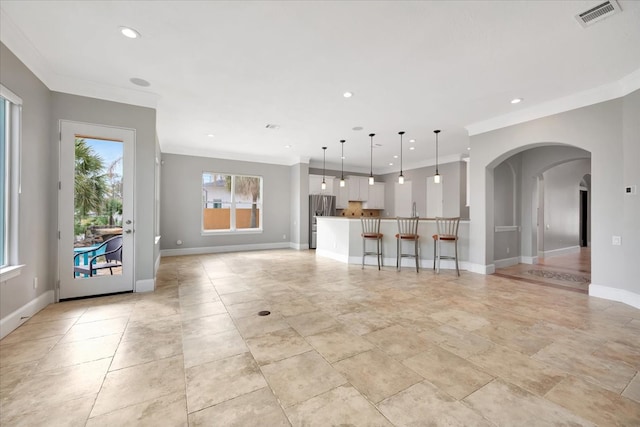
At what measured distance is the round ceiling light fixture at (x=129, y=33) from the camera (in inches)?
103

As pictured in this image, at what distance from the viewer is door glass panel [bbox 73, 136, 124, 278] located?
12.1 ft

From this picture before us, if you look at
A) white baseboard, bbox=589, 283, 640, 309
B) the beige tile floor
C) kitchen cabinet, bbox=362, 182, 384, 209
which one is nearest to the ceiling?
white baseboard, bbox=589, 283, 640, 309

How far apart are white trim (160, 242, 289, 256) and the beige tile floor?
11.9ft

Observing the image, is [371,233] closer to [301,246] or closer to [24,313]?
[301,246]

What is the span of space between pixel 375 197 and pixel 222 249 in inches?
232

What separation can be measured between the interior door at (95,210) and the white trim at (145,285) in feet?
0.31

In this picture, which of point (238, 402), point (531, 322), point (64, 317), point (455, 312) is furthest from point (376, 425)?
point (64, 317)

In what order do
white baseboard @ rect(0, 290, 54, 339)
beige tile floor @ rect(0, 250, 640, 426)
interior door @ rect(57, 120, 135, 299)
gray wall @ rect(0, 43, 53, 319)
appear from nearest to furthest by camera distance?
1. beige tile floor @ rect(0, 250, 640, 426)
2. white baseboard @ rect(0, 290, 54, 339)
3. gray wall @ rect(0, 43, 53, 319)
4. interior door @ rect(57, 120, 135, 299)

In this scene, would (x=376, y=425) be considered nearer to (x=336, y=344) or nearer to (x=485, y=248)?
(x=336, y=344)

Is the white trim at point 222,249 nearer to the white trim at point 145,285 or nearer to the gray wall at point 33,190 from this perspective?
the white trim at point 145,285

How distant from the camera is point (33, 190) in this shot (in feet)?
10.3

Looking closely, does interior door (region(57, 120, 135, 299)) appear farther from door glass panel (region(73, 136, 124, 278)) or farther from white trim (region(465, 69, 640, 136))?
white trim (region(465, 69, 640, 136))

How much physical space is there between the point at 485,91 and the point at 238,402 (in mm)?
4689

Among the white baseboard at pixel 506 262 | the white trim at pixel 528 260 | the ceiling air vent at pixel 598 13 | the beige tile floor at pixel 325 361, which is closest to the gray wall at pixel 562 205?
the white trim at pixel 528 260
